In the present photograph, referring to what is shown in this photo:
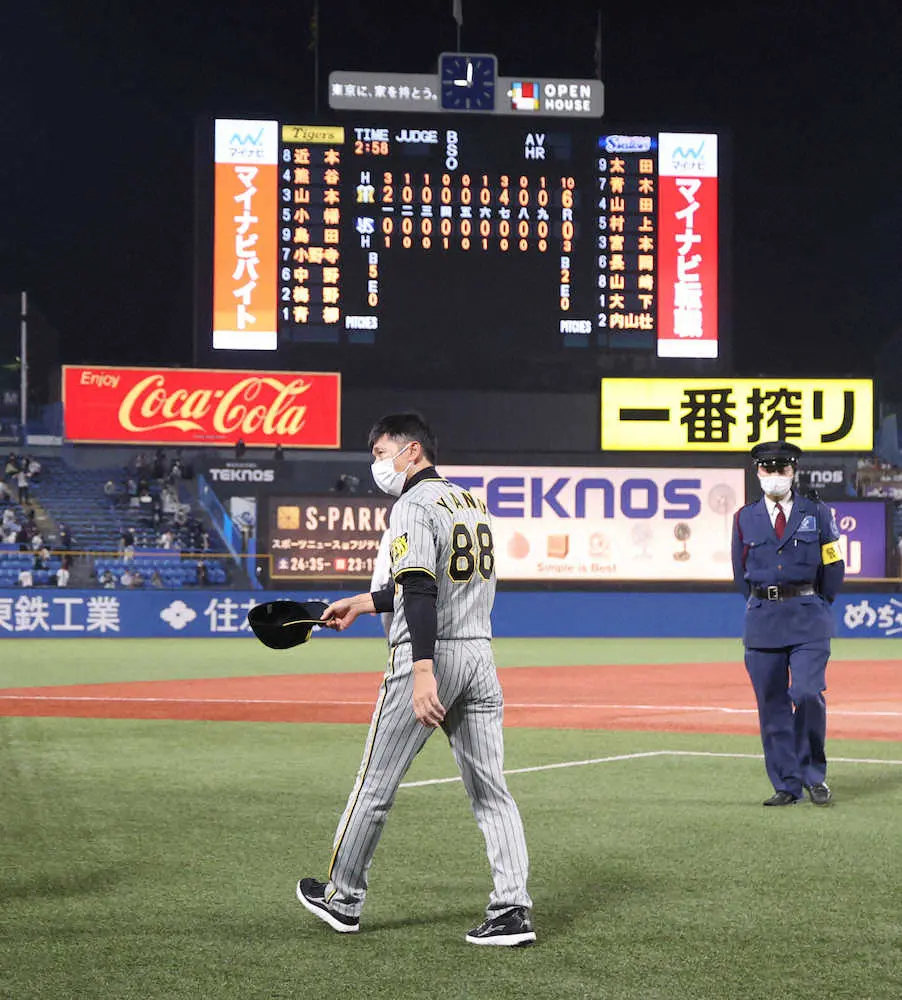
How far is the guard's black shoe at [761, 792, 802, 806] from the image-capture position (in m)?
8.42

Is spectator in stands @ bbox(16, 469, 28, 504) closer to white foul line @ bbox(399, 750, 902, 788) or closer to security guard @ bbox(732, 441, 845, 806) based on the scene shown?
white foul line @ bbox(399, 750, 902, 788)

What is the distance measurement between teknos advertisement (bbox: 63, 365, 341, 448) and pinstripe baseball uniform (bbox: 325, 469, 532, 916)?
1120 inches

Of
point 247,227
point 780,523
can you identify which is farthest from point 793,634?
point 247,227

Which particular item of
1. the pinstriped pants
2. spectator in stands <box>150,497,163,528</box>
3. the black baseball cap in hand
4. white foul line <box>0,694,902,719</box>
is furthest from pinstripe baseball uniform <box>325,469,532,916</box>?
spectator in stands <box>150,497,163,528</box>

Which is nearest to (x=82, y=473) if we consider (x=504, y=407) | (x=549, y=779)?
(x=504, y=407)

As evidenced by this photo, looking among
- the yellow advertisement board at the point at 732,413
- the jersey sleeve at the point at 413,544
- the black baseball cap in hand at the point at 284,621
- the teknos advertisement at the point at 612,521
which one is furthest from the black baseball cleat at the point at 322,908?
the yellow advertisement board at the point at 732,413

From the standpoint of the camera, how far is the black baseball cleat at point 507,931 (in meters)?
5.13

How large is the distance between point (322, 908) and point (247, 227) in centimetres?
2549

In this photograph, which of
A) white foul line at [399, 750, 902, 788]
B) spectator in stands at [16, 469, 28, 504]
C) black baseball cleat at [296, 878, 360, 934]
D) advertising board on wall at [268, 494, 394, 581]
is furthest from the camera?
spectator in stands at [16, 469, 28, 504]

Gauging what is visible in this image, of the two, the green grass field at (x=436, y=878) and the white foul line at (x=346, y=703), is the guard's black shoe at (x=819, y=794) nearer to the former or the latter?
the green grass field at (x=436, y=878)

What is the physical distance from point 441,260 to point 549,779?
21112 millimetres

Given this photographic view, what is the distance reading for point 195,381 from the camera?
3394cm

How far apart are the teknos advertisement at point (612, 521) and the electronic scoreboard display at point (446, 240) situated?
3.12 meters

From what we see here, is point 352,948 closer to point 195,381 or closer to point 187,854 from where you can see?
point 187,854
